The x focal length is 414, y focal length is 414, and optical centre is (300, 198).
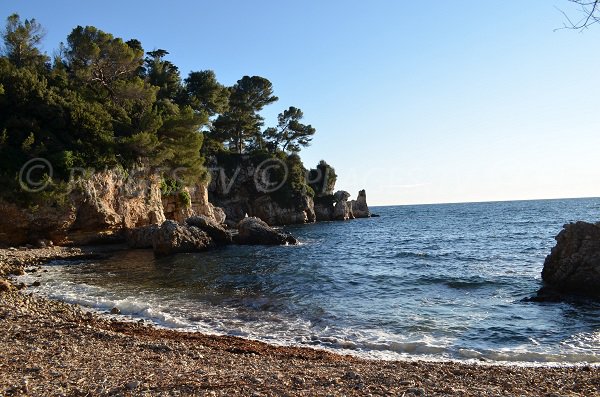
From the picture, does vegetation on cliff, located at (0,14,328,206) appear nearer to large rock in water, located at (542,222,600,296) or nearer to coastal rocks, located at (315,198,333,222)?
large rock in water, located at (542,222,600,296)

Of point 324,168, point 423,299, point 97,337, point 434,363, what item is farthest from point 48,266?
point 324,168

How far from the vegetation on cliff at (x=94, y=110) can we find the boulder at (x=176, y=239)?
6.29 meters

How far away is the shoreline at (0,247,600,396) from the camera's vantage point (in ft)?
16.9

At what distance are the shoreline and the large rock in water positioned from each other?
7.56 metres

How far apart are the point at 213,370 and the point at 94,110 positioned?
91.8 feet

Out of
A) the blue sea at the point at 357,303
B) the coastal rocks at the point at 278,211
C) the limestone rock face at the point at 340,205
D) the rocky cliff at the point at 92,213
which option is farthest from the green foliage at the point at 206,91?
the blue sea at the point at 357,303

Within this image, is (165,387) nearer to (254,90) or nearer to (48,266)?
(48,266)

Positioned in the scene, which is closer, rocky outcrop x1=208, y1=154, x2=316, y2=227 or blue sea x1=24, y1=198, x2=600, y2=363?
blue sea x1=24, y1=198, x2=600, y2=363

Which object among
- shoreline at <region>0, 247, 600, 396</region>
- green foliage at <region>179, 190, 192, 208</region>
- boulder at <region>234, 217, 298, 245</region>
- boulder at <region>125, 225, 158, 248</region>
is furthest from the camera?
green foliage at <region>179, 190, 192, 208</region>

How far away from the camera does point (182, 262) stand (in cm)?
2333

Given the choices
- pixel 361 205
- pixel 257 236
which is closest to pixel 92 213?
pixel 257 236

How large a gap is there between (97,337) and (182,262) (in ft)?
51.0

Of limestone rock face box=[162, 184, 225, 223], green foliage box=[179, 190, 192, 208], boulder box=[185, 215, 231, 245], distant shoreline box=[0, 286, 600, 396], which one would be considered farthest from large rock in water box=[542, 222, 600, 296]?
green foliage box=[179, 190, 192, 208]

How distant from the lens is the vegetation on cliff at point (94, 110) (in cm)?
2567
